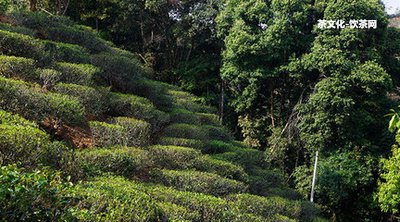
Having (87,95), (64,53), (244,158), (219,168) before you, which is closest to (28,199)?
(87,95)

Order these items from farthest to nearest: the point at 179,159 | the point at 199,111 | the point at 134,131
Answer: the point at 199,111 < the point at 179,159 < the point at 134,131

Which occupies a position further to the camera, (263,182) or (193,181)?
(263,182)

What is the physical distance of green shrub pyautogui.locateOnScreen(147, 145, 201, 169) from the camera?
16.8 feet

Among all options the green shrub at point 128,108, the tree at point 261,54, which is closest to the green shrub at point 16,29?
the green shrub at point 128,108

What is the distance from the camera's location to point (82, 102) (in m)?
5.25

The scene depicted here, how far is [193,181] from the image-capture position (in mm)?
4703

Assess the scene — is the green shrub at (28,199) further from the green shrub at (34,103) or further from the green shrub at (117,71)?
the green shrub at (117,71)

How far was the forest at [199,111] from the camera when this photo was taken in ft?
10.6

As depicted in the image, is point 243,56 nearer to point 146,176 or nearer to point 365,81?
point 365,81

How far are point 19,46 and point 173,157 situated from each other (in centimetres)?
296

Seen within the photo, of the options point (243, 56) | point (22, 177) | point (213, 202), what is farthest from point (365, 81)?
point (22, 177)

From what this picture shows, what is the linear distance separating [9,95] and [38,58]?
6.32 ft

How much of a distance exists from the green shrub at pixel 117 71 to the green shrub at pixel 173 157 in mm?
2368

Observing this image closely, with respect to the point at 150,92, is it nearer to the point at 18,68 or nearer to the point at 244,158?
the point at 244,158
